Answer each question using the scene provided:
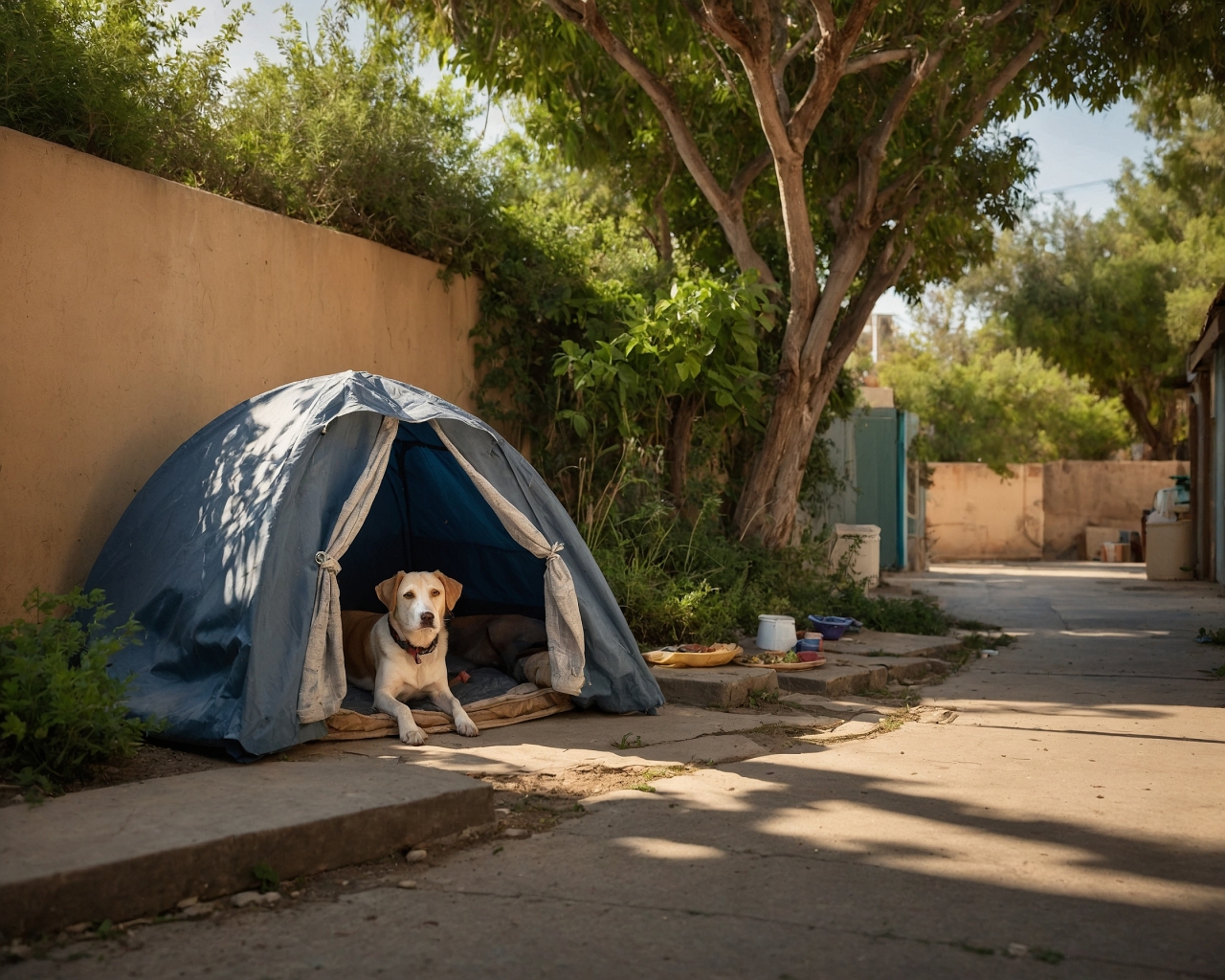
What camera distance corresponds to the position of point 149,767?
4.41m

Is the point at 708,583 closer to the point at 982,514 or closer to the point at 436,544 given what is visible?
the point at 436,544

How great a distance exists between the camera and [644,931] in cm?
287

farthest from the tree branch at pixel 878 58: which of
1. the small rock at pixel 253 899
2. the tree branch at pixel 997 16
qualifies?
the small rock at pixel 253 899

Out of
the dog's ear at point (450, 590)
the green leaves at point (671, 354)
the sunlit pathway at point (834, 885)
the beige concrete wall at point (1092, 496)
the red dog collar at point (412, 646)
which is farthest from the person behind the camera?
the beige concrete wall at point (1092, 496)

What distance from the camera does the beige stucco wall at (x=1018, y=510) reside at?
25.0 metres

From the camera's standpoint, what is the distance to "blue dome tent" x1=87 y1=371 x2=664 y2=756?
4.76 meters

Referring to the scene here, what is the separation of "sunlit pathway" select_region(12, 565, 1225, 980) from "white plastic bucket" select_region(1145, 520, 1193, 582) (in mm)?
11679

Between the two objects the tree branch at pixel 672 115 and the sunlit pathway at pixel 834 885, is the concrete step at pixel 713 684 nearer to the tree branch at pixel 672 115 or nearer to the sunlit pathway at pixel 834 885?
the sunlit pathway at pixel 834 885

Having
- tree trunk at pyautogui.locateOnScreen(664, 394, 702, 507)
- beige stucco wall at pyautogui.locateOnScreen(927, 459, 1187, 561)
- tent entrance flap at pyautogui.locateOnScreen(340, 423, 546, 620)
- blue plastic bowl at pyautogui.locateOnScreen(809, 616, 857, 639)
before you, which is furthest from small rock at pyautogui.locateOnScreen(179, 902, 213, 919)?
beige stucco wall at pyautogui.locateOnScreen(927, 459, 1187, 561)

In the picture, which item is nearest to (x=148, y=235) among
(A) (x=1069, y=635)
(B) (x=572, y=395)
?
(B) (x=572, y=395)

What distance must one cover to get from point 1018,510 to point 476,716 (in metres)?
22.1

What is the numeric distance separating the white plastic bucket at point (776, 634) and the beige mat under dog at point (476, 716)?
1.89 m

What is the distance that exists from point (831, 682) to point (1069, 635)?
441cm

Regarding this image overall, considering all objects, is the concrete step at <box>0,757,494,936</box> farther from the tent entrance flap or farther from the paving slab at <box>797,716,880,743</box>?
the tent entrance flap
